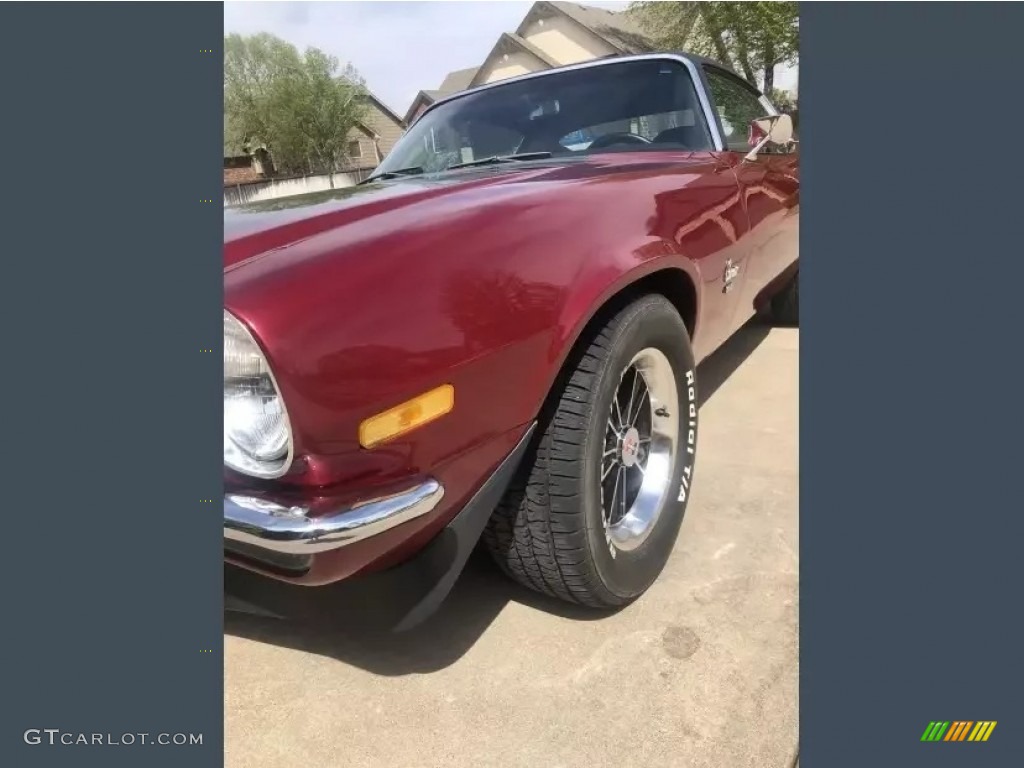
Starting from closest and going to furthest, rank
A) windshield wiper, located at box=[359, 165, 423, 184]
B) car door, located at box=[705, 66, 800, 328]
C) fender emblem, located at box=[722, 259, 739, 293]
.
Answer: fender emblem, located at box=[722, 259, 739, 293] < windshield wiper, located at box=[359, 165, 423, 184] < car door, located at box=[705, 66, 800, 328]

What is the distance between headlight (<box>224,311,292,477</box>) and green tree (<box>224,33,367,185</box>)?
39cm

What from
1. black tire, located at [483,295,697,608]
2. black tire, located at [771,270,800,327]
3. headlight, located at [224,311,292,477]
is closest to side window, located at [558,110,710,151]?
black tire, located at [483,295,697,608]

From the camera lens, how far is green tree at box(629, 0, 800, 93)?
2.99 metres

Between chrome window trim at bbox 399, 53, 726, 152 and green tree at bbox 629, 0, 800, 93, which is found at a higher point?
green tree at bbox 629, 0, 800, 93

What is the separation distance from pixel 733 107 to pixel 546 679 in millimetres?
2537

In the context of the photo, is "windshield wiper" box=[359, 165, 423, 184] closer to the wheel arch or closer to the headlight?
the wheel arch

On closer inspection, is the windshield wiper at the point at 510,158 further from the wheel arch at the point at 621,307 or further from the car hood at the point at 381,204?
the wheel arch at the point at 621,307

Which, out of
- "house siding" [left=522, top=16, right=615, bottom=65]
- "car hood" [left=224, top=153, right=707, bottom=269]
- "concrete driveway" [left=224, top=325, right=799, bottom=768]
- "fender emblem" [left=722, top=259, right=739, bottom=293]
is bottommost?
"concrete driveway" [left=224, top=325, right=799, bottom=768]

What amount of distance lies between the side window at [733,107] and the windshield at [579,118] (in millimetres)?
213

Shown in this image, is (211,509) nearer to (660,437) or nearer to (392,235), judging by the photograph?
(392,235)

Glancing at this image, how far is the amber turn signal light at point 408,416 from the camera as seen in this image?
110 cm

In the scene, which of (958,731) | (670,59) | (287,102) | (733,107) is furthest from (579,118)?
(958,731)

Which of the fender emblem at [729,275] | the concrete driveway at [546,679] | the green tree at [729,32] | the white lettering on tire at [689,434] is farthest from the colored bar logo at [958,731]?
the green tree at [729,32]

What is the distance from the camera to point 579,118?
93.9 inches
